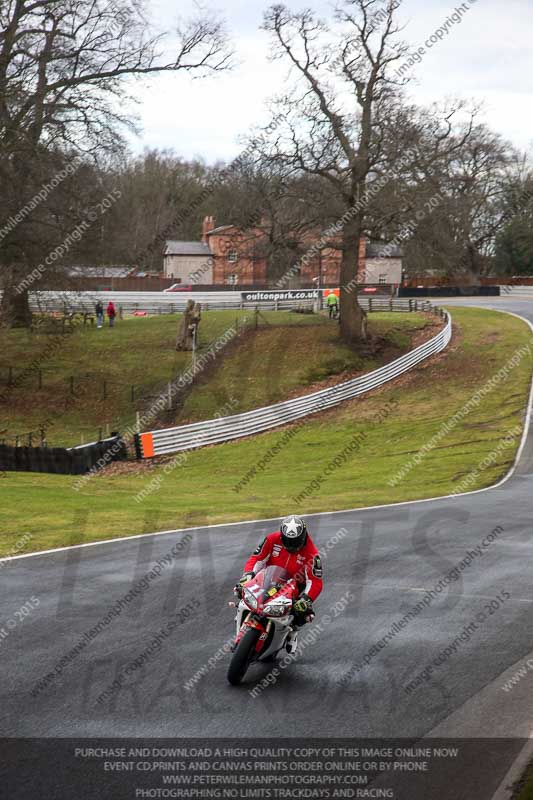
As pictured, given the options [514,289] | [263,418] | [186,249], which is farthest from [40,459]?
[186,249]

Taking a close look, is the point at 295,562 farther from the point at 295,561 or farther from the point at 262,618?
the point at 262,618

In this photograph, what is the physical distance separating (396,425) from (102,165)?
19007 mm

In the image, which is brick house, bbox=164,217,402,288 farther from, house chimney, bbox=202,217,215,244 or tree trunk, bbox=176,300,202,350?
tree trunk, bbox=176,300,202,350

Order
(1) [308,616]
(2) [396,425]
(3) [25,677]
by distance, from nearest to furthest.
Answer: (3) [25,677] → (1) [308,616] → (2) [396,425]

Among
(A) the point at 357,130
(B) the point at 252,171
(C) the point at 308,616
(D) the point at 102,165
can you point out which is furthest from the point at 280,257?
(C) the point at 308,616

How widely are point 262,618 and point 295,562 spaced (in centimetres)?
86

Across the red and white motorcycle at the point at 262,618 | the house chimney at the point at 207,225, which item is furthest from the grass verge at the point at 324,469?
the house chimney at the point at 207,225

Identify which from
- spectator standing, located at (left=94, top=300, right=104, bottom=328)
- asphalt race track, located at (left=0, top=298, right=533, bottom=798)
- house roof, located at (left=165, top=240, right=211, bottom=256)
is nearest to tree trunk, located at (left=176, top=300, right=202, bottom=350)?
spectator standing, located at (left=94, top=300, right=104, bottom=328)

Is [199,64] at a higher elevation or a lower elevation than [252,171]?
higher

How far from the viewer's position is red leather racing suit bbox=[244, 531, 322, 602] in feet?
32.5

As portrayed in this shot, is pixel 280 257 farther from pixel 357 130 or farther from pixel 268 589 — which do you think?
pixel 268 589

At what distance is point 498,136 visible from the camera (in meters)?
87.7

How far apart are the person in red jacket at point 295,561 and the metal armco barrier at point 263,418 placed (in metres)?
23.0

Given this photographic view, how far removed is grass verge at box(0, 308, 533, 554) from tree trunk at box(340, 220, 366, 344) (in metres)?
4.60
